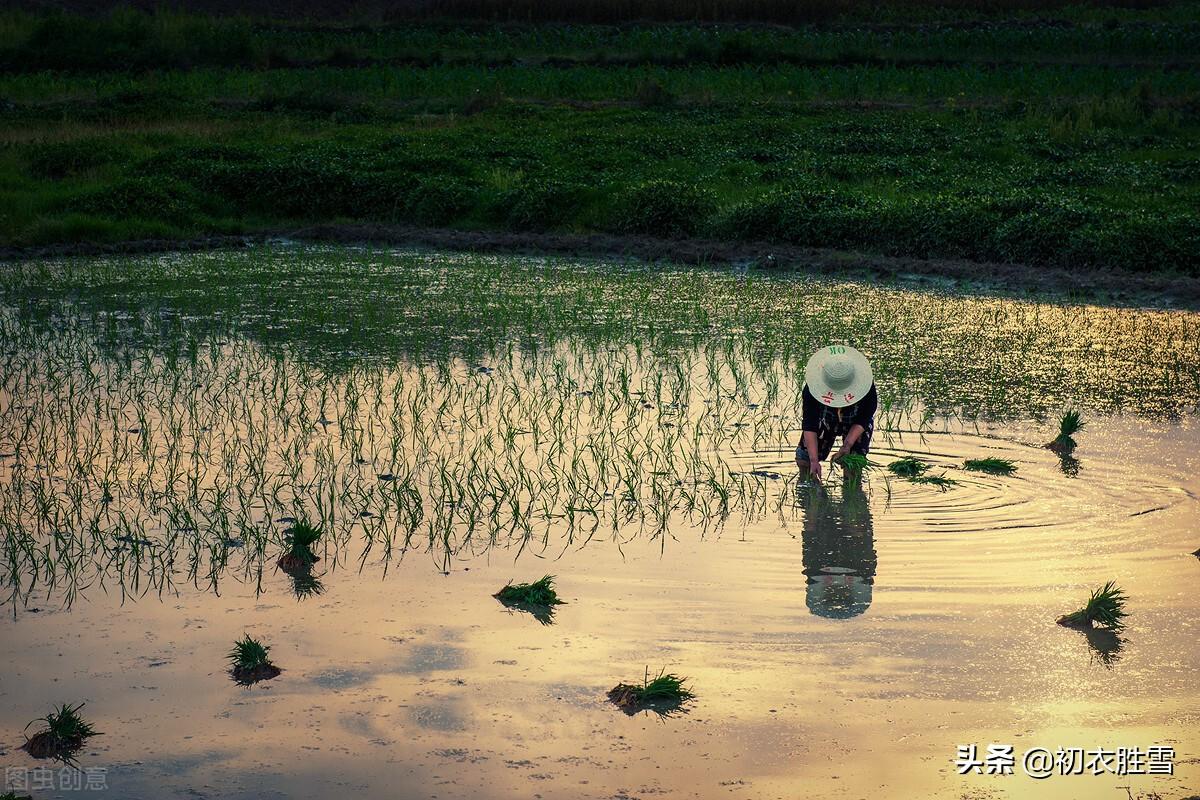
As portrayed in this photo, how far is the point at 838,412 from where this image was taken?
6.96m

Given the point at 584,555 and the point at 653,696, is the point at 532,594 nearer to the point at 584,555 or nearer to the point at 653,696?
the point at 584,555

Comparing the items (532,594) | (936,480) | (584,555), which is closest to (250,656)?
(532,594)

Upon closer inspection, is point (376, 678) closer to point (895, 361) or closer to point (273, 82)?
point (895, 361)

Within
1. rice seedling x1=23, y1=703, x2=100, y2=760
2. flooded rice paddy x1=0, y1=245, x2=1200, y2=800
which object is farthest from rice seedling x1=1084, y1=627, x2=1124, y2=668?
rice seedling x1=23, y1=703, x2=100, y2=760

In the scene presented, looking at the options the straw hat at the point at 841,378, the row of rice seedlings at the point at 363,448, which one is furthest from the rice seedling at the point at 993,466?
the row of rice seedlings at the point at 363,448

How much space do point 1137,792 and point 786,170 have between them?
14393 mm

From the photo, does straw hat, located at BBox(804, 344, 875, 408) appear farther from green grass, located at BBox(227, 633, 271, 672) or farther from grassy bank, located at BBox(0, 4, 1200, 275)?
grassy bank, located at BBox(0, 4, 1200, 275)

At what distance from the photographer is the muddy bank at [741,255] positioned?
12297 mm

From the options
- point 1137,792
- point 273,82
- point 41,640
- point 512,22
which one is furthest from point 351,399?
point 512,22

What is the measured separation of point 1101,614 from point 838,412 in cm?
202

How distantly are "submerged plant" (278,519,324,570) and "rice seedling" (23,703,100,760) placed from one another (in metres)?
1.57

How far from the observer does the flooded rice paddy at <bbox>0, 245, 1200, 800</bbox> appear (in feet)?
14.1

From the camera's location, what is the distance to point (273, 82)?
91.8ft

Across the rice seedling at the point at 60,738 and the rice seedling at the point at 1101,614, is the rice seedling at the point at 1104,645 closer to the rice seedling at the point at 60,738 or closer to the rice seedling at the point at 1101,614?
the rice seedling at the point at 1101,614
